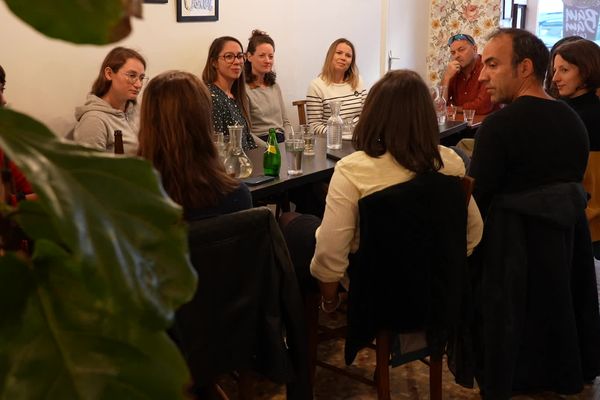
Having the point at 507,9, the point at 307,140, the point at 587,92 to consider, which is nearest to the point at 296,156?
the point at 307,140

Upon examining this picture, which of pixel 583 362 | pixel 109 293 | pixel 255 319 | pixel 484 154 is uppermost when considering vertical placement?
pixel 109 293

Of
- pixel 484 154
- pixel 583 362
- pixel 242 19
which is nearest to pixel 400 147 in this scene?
pixel 484 154

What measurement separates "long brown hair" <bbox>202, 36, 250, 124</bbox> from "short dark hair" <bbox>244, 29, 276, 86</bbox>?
0.26 m

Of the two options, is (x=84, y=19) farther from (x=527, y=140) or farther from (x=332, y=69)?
(x=332, y=69)

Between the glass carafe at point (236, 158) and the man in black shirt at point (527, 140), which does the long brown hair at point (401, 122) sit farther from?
the glass carafe at point (236, 158)

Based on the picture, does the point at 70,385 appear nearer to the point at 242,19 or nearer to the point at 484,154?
the point at 484,154

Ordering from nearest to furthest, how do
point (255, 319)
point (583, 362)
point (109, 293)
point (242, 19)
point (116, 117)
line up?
point (109, 293)
point (255, 319)
point (583, 362)
point (116, 117)
point (242, 19)

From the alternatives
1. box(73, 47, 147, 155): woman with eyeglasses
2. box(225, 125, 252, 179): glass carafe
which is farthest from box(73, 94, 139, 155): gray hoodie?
box(225, 125, 252, 179): glass carafe

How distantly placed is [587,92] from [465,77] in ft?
6.74

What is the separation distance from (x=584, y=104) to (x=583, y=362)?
1053 millimetres

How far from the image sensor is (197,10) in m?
4.05

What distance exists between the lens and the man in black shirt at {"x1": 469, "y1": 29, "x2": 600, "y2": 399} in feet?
6.91

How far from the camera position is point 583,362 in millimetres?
2430

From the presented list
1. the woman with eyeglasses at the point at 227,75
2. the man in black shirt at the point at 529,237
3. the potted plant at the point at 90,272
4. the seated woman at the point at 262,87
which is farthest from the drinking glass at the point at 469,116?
the potted plant at the point at 90,272
